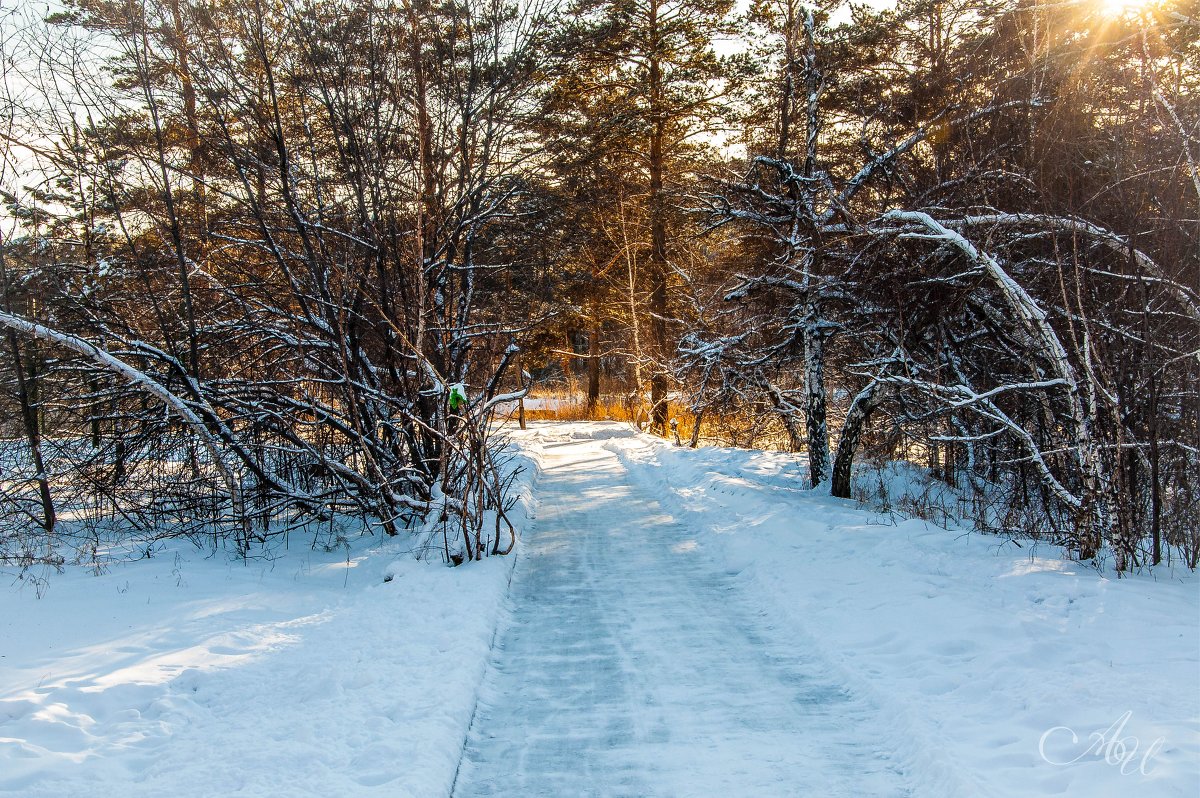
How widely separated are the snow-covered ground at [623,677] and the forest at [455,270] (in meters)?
1.31

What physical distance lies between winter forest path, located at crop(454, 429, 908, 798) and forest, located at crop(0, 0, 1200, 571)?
2111 millimetres

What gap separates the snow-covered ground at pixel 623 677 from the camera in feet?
12.8

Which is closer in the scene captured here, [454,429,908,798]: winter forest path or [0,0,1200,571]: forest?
[454,429,908,798]: winter forest path

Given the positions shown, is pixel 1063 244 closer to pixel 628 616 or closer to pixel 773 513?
pixel 773 513

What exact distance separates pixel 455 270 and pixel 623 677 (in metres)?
7.29

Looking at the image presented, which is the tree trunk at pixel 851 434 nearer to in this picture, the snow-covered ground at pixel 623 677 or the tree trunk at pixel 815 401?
the tree trunk at pixel 815 401

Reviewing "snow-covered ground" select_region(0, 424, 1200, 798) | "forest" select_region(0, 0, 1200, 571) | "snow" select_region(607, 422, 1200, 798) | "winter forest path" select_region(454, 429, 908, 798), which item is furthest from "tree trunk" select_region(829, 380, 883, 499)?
"winter forest path" select_region(454, 429, 908, 798)

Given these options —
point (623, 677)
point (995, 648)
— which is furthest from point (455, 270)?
point (995, 648)

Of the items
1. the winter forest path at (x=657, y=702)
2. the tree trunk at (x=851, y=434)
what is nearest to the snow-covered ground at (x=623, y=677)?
the winter forest path at (x=657, y=702)

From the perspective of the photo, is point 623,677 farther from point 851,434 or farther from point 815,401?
point 815,401

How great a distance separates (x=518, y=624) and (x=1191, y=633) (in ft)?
16.1

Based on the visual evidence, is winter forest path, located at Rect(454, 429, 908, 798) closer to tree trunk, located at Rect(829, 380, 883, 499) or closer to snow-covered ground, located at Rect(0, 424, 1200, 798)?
snow-covered ground, located at Rect(0, 424, 1200, 798)

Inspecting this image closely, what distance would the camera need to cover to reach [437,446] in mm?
10797

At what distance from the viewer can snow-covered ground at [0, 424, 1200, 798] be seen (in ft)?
12.8
